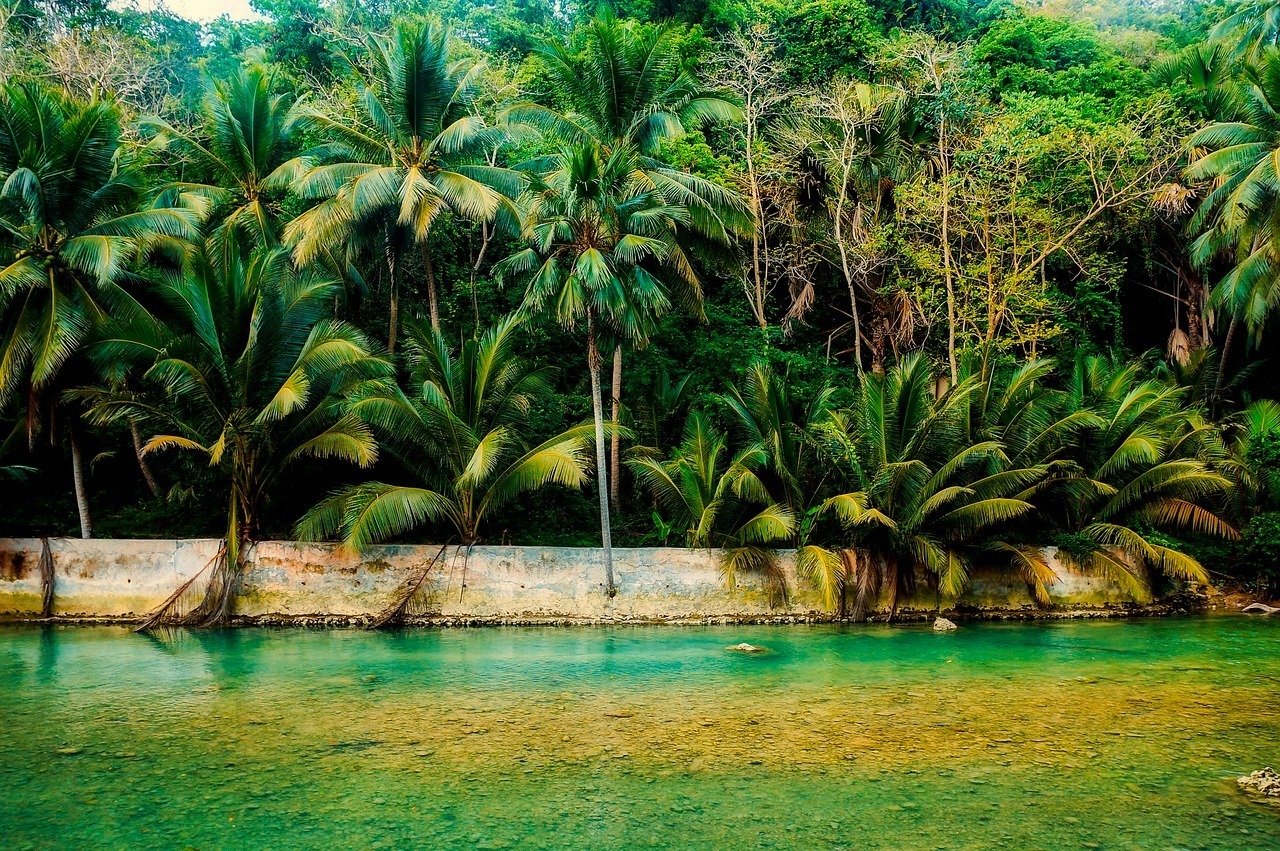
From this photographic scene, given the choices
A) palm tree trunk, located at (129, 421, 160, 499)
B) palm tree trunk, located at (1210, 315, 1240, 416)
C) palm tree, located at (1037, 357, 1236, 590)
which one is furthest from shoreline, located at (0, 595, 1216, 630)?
palm tree trunk, located at (1210, 315, 1240, 416)

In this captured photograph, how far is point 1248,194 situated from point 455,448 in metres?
16.6

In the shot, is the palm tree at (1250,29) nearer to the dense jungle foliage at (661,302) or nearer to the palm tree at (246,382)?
the dense jungle foliage at (661,302)

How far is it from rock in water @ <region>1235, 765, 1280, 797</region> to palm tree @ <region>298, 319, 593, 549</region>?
8.98 m

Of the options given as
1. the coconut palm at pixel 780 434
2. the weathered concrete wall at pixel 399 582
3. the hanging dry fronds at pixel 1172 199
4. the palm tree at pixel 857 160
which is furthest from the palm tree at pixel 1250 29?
the weathered concrete wall at pixel 399 582

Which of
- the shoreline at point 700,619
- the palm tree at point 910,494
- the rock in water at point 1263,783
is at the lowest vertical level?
the rock in water at point 1263,783

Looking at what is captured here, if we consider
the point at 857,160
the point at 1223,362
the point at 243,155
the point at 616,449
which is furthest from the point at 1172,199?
the point at 243,155

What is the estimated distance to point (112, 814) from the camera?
5902 millimetres

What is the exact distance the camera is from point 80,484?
14.3m

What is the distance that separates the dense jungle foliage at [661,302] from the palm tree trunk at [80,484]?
0.07 metres

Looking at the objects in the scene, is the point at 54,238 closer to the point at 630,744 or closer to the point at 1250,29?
the point at 630,744

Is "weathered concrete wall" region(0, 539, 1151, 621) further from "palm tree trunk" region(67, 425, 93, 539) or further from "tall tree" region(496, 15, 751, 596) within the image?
A: "palm tree trunk" region(67, 425, 93, 539)

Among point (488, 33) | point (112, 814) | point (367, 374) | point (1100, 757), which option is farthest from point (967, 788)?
point (488, 33)

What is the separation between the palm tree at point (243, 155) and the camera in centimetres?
1773

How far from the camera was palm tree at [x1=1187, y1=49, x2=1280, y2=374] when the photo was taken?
59.7 feet
